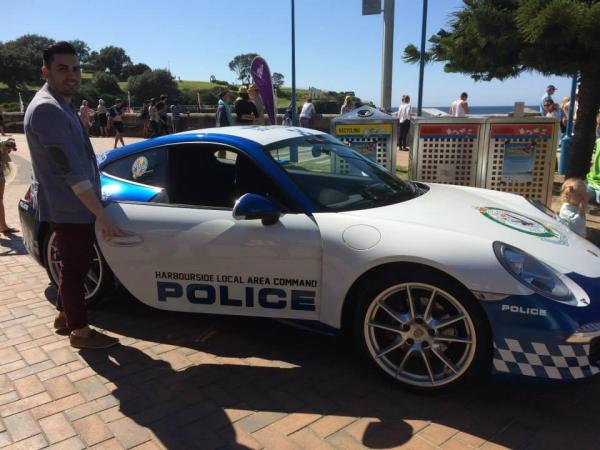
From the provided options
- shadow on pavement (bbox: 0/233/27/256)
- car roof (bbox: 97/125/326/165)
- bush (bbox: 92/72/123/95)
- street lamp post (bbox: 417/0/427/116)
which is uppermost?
bush (bbox: 92/72/123/95)

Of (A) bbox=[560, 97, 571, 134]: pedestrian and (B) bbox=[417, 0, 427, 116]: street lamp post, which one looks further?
(A) bbox=[560, 97, 571, 134]: pedestrian

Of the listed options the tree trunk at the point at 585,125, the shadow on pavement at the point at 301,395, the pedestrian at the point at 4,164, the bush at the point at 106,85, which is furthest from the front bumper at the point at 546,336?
the bush at the point at 106,85

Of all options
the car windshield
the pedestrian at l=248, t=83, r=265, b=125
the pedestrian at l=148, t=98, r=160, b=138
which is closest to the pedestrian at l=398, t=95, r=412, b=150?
the pedestrian at l=248, t=83, r=265, b=125

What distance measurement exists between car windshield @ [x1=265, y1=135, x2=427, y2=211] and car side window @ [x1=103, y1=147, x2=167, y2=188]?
0.81 meters

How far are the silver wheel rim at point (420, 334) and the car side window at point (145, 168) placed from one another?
1759 millimetres

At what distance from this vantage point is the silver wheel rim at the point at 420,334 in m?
2.70

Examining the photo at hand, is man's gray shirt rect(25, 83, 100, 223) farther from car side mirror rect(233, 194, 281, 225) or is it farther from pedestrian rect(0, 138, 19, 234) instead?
pedestrian rect(0, 138, 19, 234)

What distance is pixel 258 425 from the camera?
2.62m

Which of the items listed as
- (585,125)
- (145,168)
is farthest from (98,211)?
→ (585,125)

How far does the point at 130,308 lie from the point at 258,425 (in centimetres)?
194

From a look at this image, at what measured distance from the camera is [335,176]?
374 cm

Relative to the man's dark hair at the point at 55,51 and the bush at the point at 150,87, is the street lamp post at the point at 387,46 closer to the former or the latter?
the man's dark hair at the point at 55,51

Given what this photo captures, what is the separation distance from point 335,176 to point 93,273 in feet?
6.54

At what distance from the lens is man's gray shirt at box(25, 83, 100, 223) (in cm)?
296
